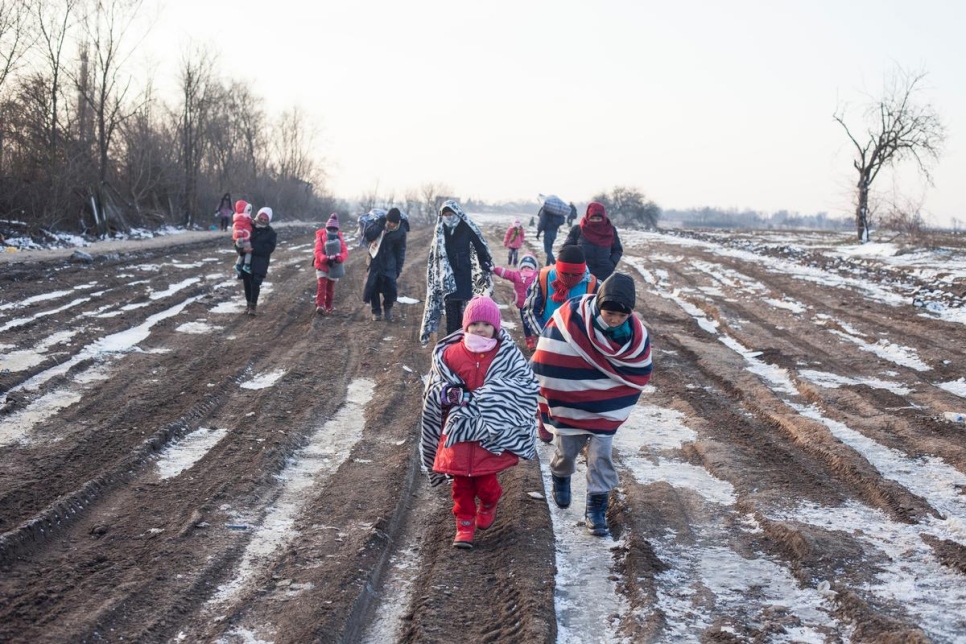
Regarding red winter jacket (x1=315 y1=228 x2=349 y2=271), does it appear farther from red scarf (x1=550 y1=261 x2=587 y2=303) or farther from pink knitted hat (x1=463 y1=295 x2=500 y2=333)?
pink knitted hat (x1=463 y1=295 x2=500 y2=333)

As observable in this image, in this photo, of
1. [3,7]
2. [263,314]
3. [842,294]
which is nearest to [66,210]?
[3,7]

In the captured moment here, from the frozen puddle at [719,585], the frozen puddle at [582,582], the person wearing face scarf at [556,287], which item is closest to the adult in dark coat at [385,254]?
the person wearing face scarf at [556,287]

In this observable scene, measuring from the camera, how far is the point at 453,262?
409 inches

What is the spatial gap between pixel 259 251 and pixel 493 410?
8.82m

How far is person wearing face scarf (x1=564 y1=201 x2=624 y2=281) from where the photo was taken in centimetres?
974

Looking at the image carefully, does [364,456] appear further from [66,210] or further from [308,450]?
[66,210]

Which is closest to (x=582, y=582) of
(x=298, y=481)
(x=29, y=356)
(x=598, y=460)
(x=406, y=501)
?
(x=598, y=460)

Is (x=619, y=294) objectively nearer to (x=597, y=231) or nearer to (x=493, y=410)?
(x=493, y=410)

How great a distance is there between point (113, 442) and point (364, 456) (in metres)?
1.98

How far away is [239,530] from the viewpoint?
16.9 ft

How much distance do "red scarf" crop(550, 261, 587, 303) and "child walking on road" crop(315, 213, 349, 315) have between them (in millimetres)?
6363

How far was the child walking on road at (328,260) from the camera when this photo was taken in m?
13.4

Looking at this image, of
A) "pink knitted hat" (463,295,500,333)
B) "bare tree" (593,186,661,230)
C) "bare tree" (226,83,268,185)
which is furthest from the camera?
"bare tree" (593,186,661,230)

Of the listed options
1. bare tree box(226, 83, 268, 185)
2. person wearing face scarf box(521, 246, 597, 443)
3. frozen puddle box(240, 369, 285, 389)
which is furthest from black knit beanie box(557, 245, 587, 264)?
bare tree box(226, 83, 268, 185)
